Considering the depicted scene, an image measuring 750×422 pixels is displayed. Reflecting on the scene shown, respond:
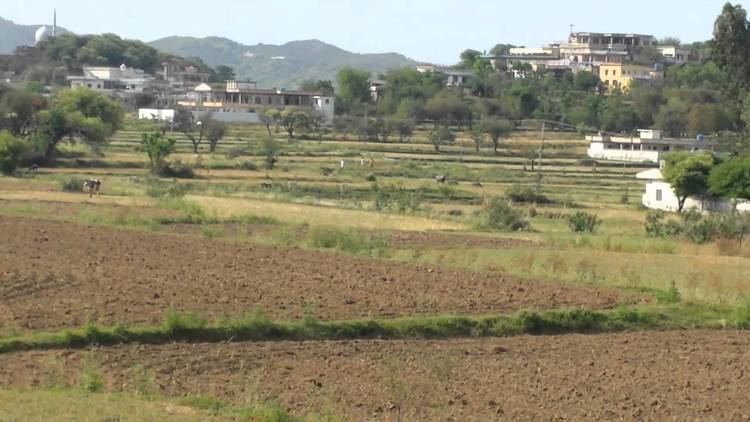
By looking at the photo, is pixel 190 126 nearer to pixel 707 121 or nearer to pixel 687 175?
pixel 707 121

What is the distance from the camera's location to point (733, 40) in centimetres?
5934

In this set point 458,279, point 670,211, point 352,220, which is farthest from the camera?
point 670,211

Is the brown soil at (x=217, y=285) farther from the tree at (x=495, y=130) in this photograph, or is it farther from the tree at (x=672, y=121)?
the tree at (x=672, y=121)

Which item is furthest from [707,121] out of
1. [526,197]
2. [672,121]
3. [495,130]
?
[526,197]

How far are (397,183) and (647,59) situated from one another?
A: 355 ft

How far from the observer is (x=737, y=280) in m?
27.3

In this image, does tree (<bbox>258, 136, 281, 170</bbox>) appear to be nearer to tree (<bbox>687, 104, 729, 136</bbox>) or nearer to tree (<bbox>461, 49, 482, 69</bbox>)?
tree (<bbox>687, 104, 729, 136</bbox>)

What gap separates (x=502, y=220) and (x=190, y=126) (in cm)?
4931

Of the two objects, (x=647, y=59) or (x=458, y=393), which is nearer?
(x=458, y=393)

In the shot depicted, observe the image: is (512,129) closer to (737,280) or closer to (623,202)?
(623,202)

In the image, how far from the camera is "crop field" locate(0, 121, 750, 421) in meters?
15.6

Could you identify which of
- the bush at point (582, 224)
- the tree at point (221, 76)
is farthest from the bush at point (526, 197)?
the tree at point (221, 76)

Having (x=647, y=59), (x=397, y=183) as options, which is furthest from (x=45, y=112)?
(x=647, y=59)

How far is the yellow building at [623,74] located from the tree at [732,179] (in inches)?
3505
